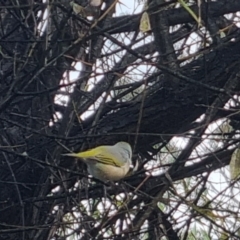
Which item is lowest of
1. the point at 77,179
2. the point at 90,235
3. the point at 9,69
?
the point at 90,235

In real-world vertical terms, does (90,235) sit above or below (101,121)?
below

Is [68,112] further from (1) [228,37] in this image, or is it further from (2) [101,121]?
(1) [228,37]

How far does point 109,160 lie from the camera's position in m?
4.41

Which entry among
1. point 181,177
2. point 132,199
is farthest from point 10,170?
point 181,177

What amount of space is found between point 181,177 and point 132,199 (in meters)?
0.40

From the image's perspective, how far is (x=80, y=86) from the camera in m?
4.36

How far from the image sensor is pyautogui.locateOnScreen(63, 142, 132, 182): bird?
4203 mm

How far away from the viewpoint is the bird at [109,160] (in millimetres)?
4203

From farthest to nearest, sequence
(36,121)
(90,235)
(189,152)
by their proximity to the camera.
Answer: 1. (36,121)
2. (189,152)
3. (90,235)

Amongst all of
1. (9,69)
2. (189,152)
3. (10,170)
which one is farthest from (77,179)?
(9,69)

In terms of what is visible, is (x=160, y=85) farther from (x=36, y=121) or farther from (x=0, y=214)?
(x=0, y=214)

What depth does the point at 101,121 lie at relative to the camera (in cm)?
429

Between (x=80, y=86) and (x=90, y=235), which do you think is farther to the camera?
(x=80, y=86)

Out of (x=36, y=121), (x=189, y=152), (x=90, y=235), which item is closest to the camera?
(x=90, y=235)
